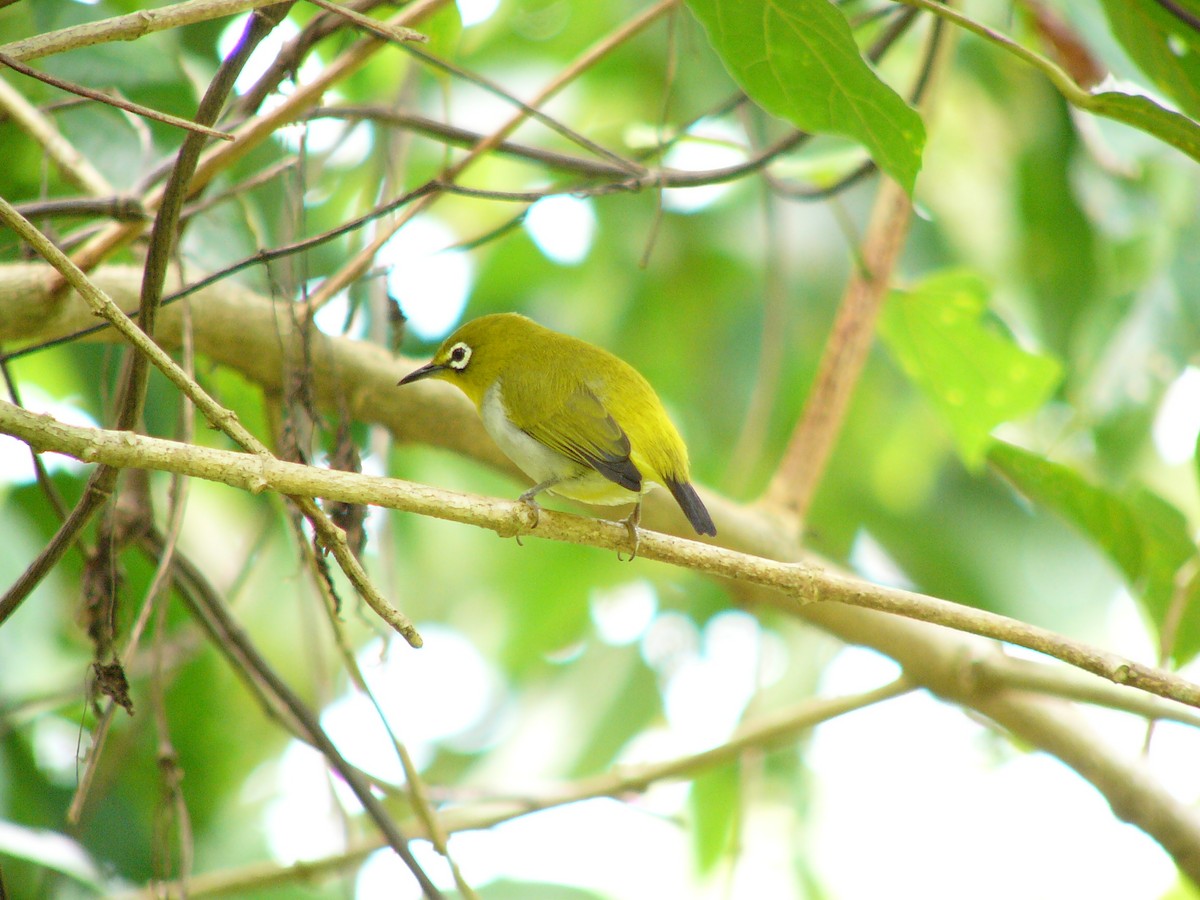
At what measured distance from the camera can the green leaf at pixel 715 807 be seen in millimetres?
4715

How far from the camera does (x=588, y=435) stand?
120 inches

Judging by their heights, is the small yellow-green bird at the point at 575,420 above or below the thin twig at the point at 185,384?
above

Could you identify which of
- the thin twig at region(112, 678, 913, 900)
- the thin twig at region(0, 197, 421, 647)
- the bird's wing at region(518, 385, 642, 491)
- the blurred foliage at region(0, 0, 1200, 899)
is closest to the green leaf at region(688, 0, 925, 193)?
the blurred foliage at region(0, 0, 1200, 899)

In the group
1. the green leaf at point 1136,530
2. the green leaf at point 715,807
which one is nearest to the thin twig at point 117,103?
the green leaf at point 1136,530

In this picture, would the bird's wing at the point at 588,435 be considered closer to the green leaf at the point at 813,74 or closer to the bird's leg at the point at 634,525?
the bird's leg at the point at 634,525

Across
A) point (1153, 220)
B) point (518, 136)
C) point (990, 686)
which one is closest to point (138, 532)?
point (990, 686)

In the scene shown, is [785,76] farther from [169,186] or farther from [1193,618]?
[1193,618]

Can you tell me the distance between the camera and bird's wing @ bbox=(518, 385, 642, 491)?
2.91m

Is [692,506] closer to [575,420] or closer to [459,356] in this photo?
[575,420]

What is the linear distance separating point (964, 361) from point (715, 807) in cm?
224

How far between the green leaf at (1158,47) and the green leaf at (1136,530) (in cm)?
100

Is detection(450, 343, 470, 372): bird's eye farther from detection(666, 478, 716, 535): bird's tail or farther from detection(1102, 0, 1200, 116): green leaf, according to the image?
detection(1102, 0, 1200, 116): green leaf

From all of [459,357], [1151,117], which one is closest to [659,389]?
[459,357]

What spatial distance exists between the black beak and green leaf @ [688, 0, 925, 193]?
1.26m
